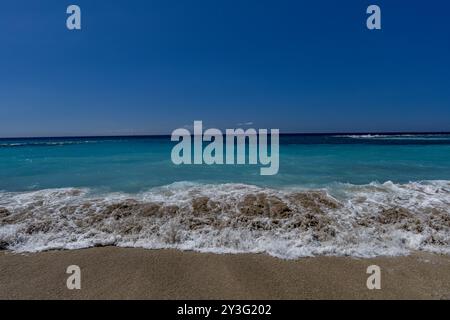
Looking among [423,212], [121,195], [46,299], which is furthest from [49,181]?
[423,212]

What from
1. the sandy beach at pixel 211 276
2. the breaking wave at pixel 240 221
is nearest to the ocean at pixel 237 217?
the breaking wave at pixel 240 221

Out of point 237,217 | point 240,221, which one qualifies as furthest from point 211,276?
point 237,217

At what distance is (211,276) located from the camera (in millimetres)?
4012

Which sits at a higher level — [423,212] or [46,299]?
[423,212]

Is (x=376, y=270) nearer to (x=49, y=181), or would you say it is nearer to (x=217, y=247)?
(x=217, y=247)

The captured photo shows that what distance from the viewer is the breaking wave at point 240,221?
5031 millimetres

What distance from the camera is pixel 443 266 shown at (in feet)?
13.9

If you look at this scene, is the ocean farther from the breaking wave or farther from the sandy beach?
the sandy beach

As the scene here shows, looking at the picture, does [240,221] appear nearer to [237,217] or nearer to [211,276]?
[237,217]

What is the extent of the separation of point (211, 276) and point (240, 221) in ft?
6.93

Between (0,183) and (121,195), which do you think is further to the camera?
(0,183)

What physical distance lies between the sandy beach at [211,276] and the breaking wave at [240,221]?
31cm
